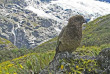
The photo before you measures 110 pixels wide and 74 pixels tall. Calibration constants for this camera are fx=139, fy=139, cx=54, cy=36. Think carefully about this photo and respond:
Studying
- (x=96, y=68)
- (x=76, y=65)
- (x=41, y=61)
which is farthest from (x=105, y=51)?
(x=41, y=61)

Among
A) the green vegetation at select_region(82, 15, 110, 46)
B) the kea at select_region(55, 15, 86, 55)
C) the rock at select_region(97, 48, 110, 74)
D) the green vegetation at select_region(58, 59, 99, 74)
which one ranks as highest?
the kea at select_region(55, 15, 86, 55)

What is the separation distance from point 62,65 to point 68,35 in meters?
1.71

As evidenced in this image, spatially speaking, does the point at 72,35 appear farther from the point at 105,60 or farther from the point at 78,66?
the point at 105,60

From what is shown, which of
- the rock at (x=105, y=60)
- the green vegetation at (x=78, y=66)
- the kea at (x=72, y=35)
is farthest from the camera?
the kea at (x=72, y=35)

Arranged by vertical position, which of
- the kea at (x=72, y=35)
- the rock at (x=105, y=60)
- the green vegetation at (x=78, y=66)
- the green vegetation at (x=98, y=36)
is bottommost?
the green vegetation at (x=98, y=36)

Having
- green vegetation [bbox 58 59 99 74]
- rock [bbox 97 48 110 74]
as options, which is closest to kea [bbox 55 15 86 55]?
green vegetation [bbox 58 59 99 74]

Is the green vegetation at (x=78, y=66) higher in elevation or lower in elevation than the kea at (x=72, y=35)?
lower

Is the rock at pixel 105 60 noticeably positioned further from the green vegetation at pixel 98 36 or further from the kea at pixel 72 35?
the green vegetation at pixel 98 36

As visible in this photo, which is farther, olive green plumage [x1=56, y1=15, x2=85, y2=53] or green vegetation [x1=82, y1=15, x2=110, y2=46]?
green vegetation [x1=82, y1=15, x2=110, y2=46]

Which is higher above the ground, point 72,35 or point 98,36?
point 72,35

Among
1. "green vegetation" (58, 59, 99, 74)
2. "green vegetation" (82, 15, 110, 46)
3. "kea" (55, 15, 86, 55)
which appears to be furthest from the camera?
"green vegetation" (82, 15, 110, 46)

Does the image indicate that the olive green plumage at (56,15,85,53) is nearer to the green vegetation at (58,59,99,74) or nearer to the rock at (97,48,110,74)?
the green vegetation at (58,59,99,74)

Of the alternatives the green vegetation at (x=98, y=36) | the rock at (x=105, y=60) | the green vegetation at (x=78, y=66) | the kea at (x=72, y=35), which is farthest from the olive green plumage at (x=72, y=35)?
the green vegetation at (x=98, y=36)

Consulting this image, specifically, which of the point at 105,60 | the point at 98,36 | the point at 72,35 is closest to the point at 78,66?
the point at 105,60
